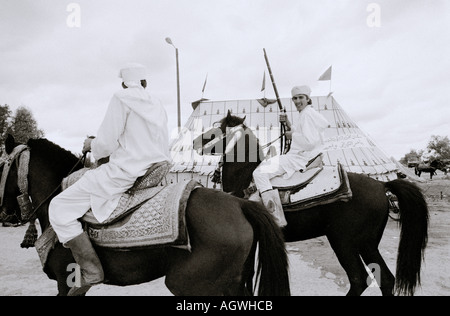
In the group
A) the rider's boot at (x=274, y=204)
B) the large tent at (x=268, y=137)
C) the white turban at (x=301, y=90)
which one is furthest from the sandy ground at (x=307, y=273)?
the large tent at (x=268, y=137)

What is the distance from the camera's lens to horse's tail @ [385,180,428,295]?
3998 millimetres

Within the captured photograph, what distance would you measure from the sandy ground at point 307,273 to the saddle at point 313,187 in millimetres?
1623

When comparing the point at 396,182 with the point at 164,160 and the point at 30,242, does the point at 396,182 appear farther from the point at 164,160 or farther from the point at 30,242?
the point at 30,242

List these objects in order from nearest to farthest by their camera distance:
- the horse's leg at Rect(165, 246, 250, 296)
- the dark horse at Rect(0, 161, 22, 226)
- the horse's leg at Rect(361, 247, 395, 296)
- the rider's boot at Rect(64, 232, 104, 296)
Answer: the horse's leg at Rect(165, 246, 250, 296)
the rider's boot at Rect(64, 232, 104, 296)
the dark horse at Rect(0, 161, 22, 226)
the horse's leg at Rect(361, 247, 395, 296)

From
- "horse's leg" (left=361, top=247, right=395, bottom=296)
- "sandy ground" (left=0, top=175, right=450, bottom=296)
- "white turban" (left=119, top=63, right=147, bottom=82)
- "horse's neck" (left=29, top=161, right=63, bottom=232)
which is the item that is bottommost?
"sandy ground" (left=0, top=175, right=450, bottom=296)

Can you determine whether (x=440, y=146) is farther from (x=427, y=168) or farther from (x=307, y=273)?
(x=307, y=273)

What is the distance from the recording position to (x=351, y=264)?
3896 millimetres

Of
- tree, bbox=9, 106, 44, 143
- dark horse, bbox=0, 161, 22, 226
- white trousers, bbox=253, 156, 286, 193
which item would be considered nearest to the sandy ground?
white trousers, bbox=253, 156, 286, 193

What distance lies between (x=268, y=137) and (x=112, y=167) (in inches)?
555

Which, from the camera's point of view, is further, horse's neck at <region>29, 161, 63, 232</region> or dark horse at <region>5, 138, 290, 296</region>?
horse's neck at <region>29, 161, 63, 232</region>

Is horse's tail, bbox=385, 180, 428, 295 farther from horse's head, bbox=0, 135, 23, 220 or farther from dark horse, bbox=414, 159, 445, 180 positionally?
dark horse, bbox=414, 159, 445, 180

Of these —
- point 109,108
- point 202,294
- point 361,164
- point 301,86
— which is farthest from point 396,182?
point 361,164

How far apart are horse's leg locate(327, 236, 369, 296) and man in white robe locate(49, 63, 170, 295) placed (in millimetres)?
2584

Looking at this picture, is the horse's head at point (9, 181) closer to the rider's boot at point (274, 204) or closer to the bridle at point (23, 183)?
the bridle at point (23, 183)
